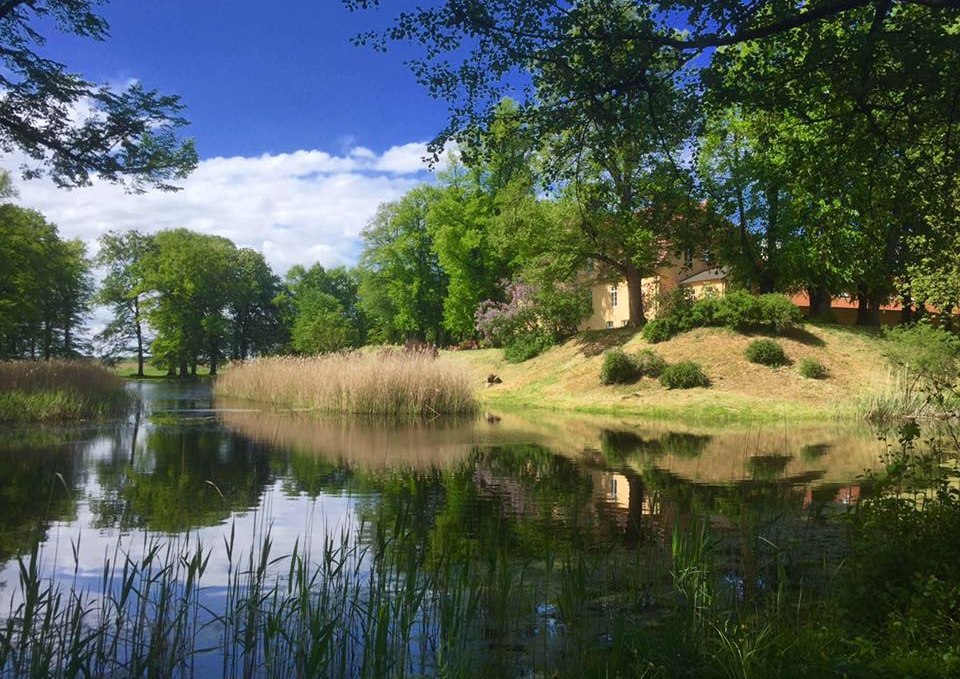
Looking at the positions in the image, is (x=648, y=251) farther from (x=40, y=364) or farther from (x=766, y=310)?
(x=40, y=364)

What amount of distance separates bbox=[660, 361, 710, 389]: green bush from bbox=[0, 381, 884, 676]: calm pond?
304 inches

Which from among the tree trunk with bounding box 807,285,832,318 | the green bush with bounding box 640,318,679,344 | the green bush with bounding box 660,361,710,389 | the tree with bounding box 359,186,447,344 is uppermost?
the tree with bounding box 359,186,447,344

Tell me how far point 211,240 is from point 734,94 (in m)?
70.4

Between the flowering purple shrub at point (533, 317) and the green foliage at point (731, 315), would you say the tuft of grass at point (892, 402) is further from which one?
the flowering purple shrub at point (533, 317)

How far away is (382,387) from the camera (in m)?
24.0

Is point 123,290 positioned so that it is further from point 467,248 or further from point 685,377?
point 685,377

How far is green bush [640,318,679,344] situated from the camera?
3390 centimetres

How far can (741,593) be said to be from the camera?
5754 mm

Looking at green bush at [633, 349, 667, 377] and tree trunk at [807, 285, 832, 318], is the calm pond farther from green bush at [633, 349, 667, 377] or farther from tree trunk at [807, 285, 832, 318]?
tree trunk at [807, 285, 832, 318]

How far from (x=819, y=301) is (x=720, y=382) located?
12988 millimetres

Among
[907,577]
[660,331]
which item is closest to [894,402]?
[660,331]

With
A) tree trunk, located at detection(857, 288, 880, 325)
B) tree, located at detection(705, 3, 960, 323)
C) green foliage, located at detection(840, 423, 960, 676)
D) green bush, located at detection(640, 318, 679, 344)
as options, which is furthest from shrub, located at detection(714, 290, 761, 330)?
green foliage, located at detection(840, 423, 960, 676)

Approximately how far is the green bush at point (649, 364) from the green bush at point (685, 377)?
1160mm

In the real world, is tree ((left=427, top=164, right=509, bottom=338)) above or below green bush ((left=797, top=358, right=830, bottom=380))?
above
